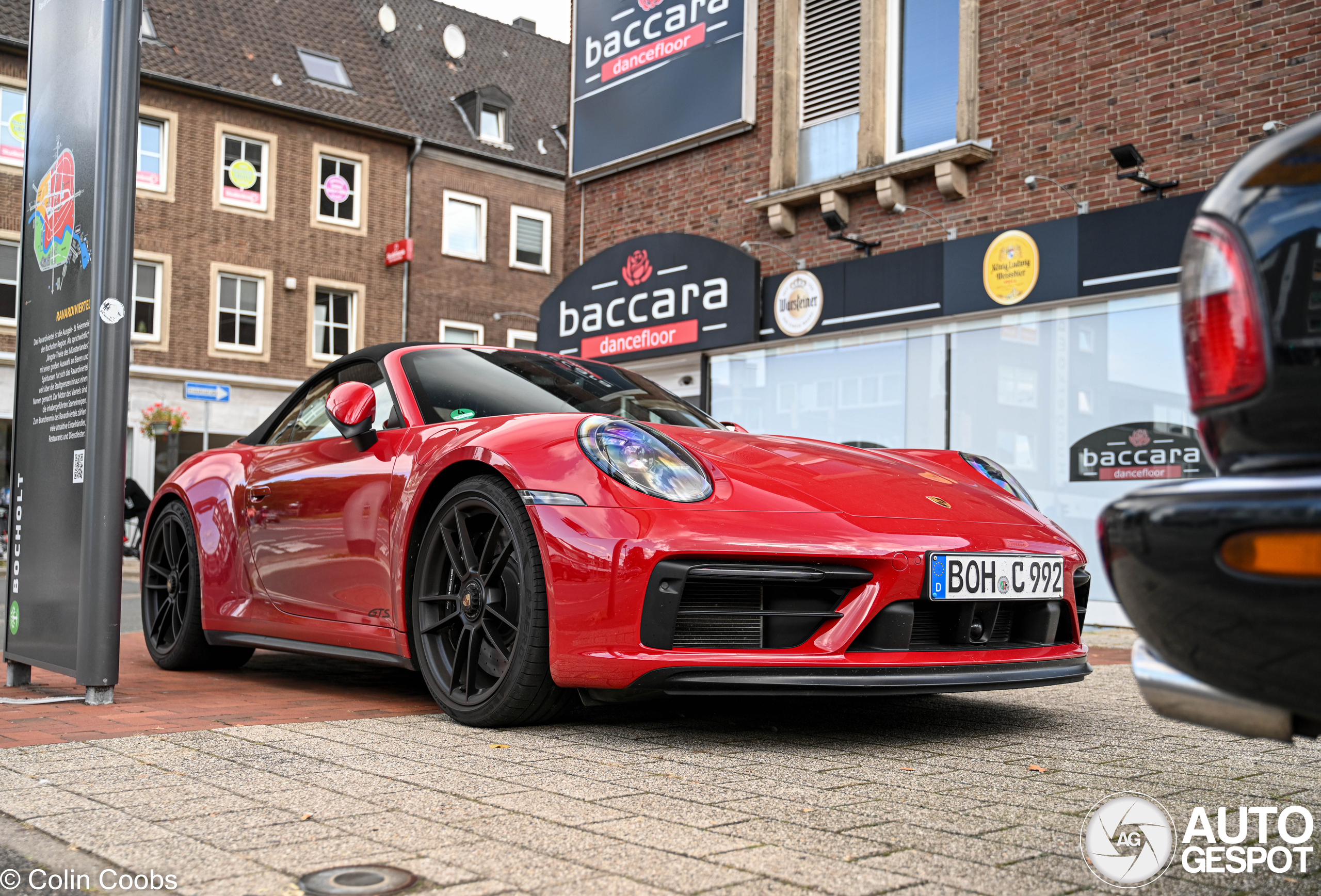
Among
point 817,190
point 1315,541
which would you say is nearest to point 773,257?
point 817,190

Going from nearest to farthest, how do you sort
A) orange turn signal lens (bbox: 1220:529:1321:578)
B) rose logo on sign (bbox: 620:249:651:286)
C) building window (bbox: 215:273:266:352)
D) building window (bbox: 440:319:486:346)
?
1. orange turn signal lens (bbox: 1220:529:1321:578)
2. rose logo on sign (bbox: 620:249:651:286)
3. building window (bbox: 215:273:266:352)
4. building window (bbox: 440:319:486:346)

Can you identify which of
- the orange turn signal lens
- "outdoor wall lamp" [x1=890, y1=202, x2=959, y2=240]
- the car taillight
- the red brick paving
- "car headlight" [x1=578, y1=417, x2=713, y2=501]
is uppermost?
"outdoor wall lamp" [x1=890, y1=202, x2=959, y2=240]

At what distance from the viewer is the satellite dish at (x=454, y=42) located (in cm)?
3219

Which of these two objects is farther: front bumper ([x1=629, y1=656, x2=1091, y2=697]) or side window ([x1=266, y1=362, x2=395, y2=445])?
side window ([x1=266, y1=362, x2=395, y2=445])

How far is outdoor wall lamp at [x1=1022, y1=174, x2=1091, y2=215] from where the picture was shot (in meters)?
9.63

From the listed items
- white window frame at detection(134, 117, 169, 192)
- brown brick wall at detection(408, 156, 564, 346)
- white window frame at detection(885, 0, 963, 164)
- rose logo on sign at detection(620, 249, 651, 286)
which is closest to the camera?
white window frame at detection(885, 0, 963, 164)

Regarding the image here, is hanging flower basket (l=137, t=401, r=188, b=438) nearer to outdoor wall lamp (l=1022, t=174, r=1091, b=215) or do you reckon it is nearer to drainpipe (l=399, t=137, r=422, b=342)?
drainpipe (l=399, t=137, r=422, b=342)

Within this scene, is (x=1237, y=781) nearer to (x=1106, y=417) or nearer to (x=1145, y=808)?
Answer: (x=1145, y=808)

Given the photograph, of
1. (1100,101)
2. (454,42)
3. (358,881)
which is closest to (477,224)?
(454,42)

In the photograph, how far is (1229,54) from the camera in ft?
29.2

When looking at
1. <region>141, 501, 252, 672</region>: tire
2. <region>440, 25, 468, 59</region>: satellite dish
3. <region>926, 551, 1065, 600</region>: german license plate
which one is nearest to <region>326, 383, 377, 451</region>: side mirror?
<region>141, 501, 252, 672</region>: tire

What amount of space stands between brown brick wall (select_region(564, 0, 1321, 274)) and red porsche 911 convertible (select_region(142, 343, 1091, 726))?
221 inches

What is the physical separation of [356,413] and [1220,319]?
3.09 meters

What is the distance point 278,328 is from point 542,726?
24641 millimetres
